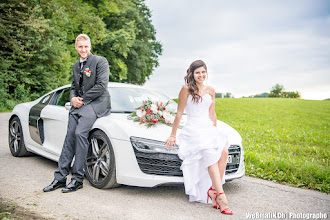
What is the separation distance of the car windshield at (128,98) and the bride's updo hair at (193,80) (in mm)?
771

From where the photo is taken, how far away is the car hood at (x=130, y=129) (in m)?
3.79

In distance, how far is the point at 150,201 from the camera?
372cm

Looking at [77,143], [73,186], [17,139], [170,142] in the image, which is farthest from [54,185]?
[17,139]

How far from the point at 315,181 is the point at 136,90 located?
319cm

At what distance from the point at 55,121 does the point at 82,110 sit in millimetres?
995

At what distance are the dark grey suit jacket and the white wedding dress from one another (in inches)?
48.0

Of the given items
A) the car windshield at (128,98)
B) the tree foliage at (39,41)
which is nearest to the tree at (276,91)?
the tree foliage at (39,41)

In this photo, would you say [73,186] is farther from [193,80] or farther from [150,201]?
[193,80]

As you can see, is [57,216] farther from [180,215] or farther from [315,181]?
[315,181]

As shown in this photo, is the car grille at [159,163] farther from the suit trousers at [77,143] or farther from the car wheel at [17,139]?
the car wheel at [17,139]

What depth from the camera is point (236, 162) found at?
4.17 metres

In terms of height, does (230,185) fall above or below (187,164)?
below

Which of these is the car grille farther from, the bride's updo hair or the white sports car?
the bride's updo hair

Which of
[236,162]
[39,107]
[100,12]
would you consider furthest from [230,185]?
[100,12]
